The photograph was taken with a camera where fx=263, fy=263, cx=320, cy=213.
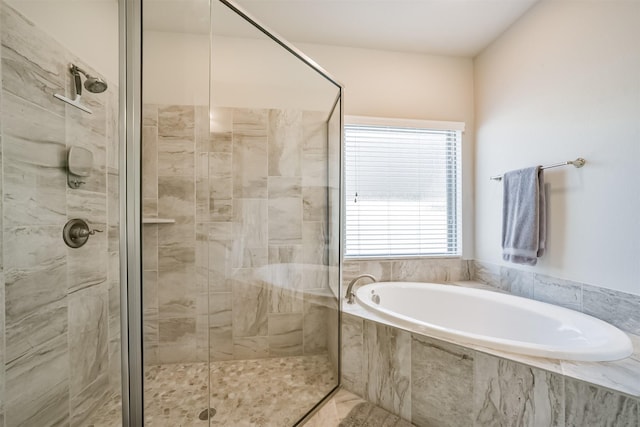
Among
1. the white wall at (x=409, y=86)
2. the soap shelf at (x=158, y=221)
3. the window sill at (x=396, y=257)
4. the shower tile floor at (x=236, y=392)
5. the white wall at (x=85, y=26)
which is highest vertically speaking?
the white wall at (x=409, y=86)

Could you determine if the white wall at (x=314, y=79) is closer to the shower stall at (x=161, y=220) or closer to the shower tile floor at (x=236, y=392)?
the shower stall at (x=161, y=220)

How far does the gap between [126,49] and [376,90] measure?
1.84m

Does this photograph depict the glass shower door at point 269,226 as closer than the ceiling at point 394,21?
Yes

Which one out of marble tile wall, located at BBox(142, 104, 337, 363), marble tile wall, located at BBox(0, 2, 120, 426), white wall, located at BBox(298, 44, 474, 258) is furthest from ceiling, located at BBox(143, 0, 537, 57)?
marble tile wall, located at BBox(0, 2, 120, 426)

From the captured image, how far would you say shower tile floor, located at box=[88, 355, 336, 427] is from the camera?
0.90m

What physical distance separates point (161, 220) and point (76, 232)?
0.57 m

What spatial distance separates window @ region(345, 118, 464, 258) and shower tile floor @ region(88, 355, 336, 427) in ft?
3.18

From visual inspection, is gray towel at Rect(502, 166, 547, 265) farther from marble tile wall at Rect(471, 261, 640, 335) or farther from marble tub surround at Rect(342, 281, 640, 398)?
marble tub surround at Rect(342, 281, 640, 398)

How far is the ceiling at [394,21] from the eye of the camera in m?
1.73

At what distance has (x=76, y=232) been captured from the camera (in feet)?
3.67

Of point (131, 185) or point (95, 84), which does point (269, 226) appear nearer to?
point (131, 185)

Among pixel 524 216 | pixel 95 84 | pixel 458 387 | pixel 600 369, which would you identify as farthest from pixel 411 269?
pixel 95 84

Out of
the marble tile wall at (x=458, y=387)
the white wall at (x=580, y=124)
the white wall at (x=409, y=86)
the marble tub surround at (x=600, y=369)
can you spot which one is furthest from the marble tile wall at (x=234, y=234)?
the white wall at (x=580, y=124)

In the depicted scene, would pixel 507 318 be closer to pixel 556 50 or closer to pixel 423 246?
pixel 423 246
